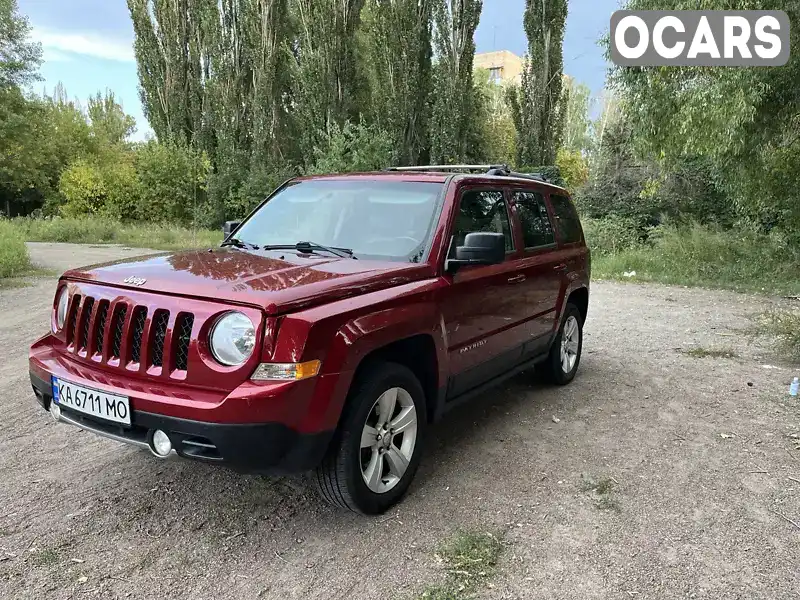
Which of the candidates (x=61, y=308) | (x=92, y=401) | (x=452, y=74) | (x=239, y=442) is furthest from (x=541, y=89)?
(x=239, y=442)

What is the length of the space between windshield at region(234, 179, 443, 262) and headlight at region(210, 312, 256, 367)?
118 centimetres

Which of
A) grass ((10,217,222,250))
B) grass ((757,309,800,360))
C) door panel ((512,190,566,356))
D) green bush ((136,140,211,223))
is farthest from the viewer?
green bush ((136,140,211,223))

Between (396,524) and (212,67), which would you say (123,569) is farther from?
(212,67)

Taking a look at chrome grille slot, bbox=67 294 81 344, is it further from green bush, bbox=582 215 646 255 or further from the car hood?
green bush, bbox=582 215 646 255

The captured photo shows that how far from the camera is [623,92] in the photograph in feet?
38.2

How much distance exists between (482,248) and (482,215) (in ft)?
2.50

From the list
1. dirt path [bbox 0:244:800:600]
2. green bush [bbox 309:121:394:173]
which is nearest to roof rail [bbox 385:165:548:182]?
dirt path [bbox 0:244:800:600]

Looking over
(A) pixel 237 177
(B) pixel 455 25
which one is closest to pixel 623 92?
(B) pixel 455 25

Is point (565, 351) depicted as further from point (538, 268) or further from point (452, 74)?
point (452, 74)

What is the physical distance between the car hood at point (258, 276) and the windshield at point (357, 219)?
23 centimetres

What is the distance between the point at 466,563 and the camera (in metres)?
3.03

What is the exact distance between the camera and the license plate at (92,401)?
3.04 m

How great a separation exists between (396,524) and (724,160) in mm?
10449

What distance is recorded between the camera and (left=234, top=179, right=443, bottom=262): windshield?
4.04 meters
